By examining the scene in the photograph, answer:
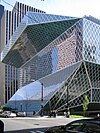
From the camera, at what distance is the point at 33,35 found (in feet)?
323

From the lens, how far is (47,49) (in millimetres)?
99188

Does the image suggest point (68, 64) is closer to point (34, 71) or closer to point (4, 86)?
point (34, 71)

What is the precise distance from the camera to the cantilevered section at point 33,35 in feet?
291

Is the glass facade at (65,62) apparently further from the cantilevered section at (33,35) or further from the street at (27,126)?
the street at (27,126)

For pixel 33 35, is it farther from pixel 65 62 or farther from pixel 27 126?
pixel 27 126

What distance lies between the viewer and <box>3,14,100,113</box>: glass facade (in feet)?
266

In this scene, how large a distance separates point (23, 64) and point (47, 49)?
19.7 m

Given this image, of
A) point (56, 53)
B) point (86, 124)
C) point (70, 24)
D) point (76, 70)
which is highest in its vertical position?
point (70, 24)

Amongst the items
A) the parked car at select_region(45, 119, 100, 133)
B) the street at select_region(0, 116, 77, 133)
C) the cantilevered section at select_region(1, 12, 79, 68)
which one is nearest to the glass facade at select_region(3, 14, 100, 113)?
the cantilevered section at select_region(1, 12, 79, 68)

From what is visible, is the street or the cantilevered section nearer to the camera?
the street

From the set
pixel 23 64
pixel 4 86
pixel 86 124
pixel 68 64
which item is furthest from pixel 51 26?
pixel 86 124

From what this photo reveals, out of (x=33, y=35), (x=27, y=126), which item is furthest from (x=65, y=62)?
(x=27, y=126)

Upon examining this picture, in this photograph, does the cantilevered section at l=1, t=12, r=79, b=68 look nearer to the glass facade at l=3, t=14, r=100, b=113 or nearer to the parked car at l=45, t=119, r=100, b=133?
the glass facade at l=3, t=14, r=100, b=113

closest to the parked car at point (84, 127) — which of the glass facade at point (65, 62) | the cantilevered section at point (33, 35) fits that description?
the glass facade at point (65, 62)
